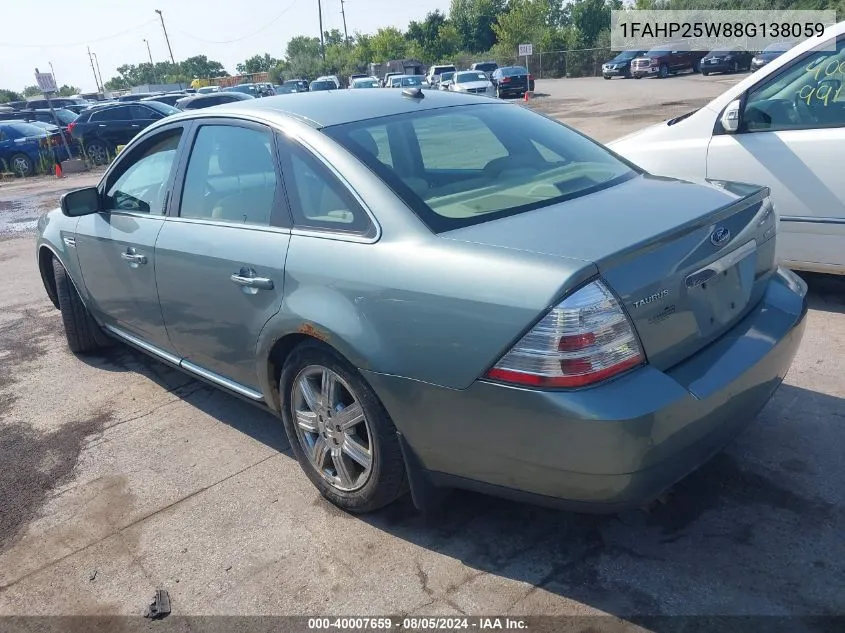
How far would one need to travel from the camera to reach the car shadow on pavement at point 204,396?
12.6 ft

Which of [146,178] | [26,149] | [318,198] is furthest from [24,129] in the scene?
[318,198]

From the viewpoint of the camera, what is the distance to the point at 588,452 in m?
2.14

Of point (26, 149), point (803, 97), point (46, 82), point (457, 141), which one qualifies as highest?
point (46, 82)

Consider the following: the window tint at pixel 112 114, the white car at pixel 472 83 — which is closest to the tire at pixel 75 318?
the window tint at pixel 112 114

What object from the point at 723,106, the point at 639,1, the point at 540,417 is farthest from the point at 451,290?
the point at 639,1

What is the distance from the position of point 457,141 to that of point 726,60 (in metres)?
37.9

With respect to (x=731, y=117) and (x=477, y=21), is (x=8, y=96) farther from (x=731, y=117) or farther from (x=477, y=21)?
(x=731, y=117)

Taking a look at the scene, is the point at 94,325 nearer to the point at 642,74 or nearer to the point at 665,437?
the point at 665,437

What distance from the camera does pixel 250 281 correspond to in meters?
3.03

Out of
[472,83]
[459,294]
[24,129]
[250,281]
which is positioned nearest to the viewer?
[459,294]

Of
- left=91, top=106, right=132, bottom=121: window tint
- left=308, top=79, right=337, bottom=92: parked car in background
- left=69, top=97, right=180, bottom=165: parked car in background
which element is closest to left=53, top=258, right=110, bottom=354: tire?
left=69, top=97, right=180, bottom=165: parked car in background

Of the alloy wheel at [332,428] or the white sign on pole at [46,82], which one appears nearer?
the alloy wheel at [332,428]

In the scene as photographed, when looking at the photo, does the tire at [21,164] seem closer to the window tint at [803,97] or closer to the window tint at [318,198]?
the window tint at [318,198]

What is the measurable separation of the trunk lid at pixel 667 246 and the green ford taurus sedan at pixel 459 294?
0.04 feet
